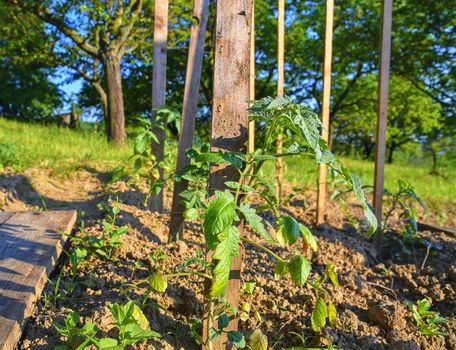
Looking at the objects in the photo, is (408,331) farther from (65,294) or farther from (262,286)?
(65,294)

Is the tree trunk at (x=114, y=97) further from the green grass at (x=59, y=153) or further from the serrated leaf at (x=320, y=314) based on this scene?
the serrated leaf at (x=320, y=314)

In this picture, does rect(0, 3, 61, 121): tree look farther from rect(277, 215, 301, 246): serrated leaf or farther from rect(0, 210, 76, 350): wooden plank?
rect(277, 215, 301, 246): serrated leaf

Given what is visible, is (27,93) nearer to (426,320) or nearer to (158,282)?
(158,282)

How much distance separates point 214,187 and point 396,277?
1.51 metres

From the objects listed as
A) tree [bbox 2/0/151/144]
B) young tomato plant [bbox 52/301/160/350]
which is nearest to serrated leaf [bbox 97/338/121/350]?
young tomato plant [bbox 52/301/160/350]

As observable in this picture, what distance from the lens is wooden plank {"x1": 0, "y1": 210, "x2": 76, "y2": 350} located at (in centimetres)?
137

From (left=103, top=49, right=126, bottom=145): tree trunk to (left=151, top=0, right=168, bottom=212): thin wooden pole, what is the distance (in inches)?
184

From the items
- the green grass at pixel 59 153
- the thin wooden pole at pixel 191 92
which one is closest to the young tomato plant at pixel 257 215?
the thin wooden pole at pixel 191 92

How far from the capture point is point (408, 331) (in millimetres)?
1687

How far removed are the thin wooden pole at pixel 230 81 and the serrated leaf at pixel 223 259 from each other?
35 centimetres

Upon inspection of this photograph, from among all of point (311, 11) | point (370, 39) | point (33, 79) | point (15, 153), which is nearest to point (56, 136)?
point (15, 153)

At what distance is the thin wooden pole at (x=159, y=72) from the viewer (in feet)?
8.43

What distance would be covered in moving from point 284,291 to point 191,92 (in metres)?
1.23

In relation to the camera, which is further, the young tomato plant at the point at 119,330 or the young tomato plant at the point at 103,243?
the young tomato plant at the point at 103,243
